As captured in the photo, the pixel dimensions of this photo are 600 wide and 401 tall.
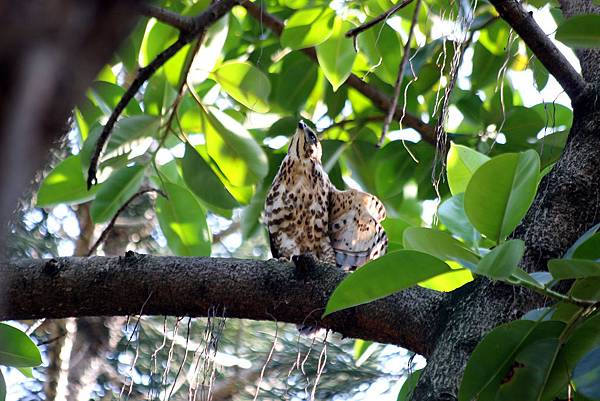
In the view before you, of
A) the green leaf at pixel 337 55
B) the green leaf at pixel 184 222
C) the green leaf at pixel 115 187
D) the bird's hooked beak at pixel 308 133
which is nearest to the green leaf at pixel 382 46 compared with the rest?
the green leaf at pixel 337 55

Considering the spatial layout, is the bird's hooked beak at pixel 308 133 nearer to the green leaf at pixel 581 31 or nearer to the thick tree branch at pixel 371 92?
the thick tree branch at pixel 371 92

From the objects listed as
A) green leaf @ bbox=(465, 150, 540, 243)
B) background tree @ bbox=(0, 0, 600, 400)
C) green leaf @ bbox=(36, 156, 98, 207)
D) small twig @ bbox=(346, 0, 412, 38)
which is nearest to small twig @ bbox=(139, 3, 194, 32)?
background tree @ bbox=(0, 0, 600, 400)

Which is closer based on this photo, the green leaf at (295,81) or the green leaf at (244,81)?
the green leaf at (244,81)

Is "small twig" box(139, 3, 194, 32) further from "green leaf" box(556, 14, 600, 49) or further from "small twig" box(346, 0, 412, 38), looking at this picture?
"green leaf" box(556, 14, 600, 49)

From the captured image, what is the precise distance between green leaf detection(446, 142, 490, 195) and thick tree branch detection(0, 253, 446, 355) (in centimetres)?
26

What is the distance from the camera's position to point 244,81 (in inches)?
104

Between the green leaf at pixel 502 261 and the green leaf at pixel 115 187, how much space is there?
137 cm

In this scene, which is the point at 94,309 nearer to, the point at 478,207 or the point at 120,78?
the point at 478,207

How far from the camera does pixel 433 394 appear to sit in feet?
5.40

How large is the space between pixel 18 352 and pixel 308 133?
1.54 metres

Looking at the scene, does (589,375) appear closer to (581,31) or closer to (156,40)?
(581,31)

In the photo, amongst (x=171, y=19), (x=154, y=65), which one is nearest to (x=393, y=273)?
(x=154, y=65)

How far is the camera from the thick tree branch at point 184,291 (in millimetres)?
2029

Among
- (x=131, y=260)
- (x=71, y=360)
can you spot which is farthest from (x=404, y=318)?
(x=71, y=360)
